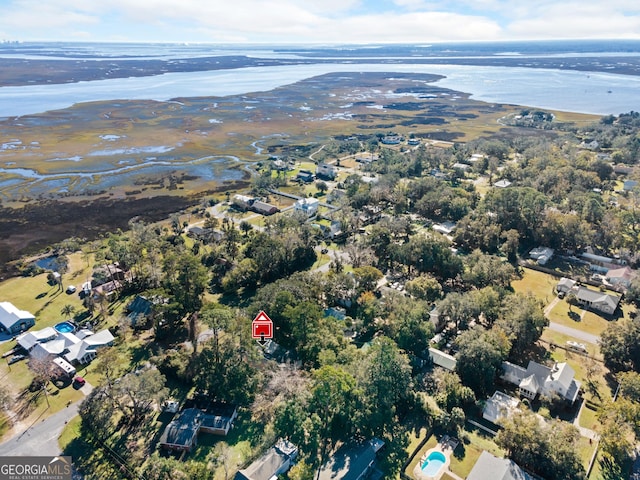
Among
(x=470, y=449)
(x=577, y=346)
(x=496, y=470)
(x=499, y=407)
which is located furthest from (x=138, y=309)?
(x=577, y=346)

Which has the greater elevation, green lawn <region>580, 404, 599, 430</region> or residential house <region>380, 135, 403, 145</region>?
residential house <region>380, 135, 403, 145</region>

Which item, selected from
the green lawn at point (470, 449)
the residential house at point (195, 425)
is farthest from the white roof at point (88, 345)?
the green lawn at point (470, 449)

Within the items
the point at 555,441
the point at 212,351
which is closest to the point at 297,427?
the point at 212,351

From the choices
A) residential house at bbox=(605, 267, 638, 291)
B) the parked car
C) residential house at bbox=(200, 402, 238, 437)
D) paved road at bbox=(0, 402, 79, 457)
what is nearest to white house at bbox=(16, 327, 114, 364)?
the parked car

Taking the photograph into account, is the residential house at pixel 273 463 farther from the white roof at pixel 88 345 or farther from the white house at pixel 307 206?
the white house at pixel 307 206

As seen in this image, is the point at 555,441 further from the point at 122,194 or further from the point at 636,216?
the point at 122,194

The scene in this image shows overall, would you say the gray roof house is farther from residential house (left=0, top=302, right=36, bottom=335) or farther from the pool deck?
residential house (left=0, top=302, right=36, bottom=335)
